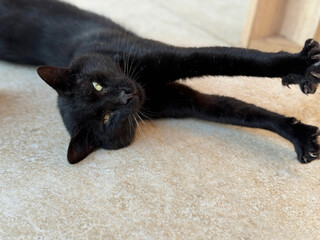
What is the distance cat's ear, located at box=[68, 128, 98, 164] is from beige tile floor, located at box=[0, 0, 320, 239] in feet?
0.15

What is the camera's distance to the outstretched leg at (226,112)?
1230mm

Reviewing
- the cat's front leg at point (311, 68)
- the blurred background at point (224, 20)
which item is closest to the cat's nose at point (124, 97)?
the cat's front leg at point (311, 68)

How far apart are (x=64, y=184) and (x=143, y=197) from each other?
0.98 feet

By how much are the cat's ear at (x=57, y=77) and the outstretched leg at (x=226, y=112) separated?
36 cm

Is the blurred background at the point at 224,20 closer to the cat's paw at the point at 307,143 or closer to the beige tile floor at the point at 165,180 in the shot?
the beige tile floor at the point at 165,180

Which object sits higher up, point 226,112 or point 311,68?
point 311,68

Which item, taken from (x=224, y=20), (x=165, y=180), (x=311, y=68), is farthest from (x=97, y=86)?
(x=224, y=20)

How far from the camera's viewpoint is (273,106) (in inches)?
60.8

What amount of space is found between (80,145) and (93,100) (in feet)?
0.59

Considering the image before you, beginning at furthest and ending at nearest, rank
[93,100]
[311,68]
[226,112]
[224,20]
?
[224,20] < [226,112] < [93,100] < [311,68]

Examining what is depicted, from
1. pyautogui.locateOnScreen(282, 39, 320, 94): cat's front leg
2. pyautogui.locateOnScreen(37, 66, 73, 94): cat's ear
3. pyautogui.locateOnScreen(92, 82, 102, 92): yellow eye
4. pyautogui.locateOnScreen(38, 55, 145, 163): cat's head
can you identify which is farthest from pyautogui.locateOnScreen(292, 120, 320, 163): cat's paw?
pyautogui.locateOnScreen(37, 66, 73, 94): cat's ear

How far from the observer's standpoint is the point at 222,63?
1.26 m

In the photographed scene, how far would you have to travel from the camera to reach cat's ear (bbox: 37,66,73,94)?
1.20 meters

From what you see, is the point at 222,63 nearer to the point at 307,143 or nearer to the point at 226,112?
the point at 226,112
